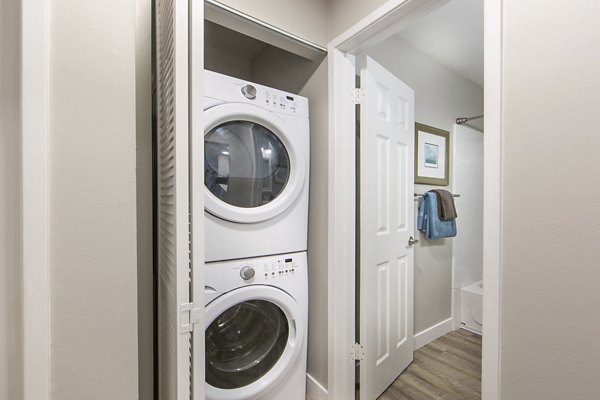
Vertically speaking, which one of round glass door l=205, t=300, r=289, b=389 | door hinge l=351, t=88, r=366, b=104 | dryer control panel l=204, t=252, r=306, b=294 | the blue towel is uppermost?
door hinge l=351, t=88, r=366, b=104

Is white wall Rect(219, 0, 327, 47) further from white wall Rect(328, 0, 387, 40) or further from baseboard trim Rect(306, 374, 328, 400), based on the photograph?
baseboard trim Rect(306, 374, 328, 400)

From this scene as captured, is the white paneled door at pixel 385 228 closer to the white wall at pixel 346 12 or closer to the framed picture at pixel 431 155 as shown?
the white wall at pixel 346 12

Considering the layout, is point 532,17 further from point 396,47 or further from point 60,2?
point 396,47

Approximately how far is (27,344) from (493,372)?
122 centimetres

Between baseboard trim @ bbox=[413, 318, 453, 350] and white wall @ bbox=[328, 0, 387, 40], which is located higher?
white wall @ bbox=[328, 0, 387, 40]

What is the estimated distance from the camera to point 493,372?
84cm

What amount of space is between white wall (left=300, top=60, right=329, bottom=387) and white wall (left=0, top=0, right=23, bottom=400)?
1189 mm

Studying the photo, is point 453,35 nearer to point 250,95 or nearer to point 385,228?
point 385,228

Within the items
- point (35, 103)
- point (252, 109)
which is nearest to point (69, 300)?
point (35, 103)

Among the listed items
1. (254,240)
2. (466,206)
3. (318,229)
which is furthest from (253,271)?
(466,206)

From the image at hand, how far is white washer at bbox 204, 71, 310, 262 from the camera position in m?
1.18

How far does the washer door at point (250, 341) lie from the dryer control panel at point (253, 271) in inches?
1.5

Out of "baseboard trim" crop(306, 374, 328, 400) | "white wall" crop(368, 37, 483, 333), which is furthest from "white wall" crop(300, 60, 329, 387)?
"white wall" crop(368, 37, 483, 333)

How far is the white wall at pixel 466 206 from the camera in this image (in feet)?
8.08
